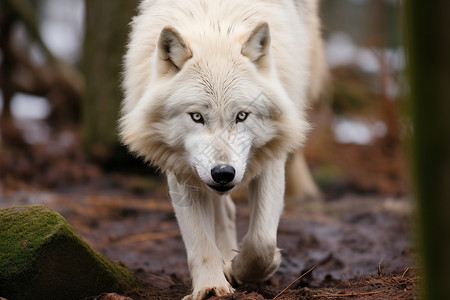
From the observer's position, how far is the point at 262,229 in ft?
11.8

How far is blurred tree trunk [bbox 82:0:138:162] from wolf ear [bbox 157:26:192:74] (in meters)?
4.76

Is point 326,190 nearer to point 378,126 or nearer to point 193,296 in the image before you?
point 378,126

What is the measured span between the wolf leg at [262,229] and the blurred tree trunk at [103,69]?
15.6ft

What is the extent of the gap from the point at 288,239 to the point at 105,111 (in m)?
3.84

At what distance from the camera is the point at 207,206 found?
379 cm

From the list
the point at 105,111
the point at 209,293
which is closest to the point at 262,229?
the point at 209,293

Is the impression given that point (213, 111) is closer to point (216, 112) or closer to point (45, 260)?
point (216, 112)

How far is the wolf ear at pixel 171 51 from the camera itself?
325cm

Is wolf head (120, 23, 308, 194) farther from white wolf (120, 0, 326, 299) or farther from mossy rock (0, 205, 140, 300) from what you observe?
mossy rock (0, 205, 140, 300)

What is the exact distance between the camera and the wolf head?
3.10 metres

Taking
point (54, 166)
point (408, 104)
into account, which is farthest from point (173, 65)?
point (54, 166)

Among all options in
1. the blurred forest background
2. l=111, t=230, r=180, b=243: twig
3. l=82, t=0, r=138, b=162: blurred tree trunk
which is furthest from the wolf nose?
l=82, t=0, r=138, b=162: blurred tree trunk

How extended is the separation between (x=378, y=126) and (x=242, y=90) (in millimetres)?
7345

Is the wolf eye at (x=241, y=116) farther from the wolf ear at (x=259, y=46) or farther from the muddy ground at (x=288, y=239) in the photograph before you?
the muddy ground at (x=288, y=239)
